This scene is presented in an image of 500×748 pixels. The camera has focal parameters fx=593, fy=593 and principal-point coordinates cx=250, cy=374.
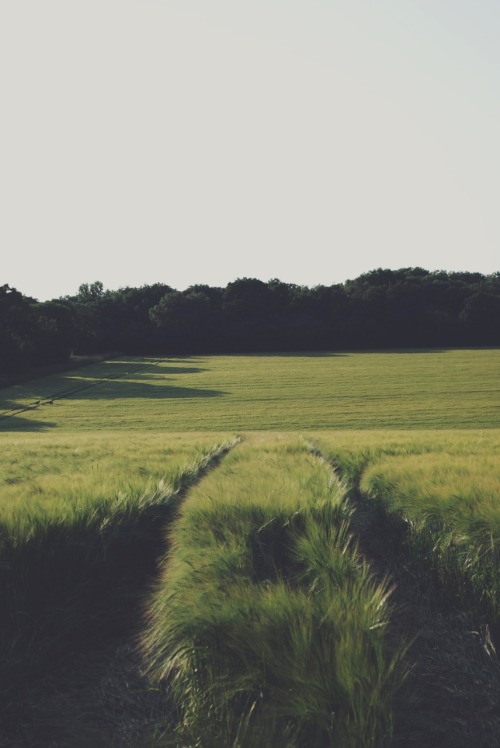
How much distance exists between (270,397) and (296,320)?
172 ft

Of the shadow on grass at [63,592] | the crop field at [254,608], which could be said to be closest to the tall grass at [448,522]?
the crop field at [254,608]

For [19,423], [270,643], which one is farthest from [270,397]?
[270,643]

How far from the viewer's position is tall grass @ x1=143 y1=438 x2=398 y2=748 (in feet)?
9.26

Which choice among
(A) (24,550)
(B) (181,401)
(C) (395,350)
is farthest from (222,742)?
(C) (395,350)

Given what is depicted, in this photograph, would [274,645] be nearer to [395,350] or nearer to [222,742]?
[222,742]

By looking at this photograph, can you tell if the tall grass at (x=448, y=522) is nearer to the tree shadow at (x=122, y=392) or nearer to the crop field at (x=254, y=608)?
the crop field at (x=254, y=608)

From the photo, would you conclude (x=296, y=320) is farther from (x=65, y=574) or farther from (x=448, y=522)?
(x=65, y=574)

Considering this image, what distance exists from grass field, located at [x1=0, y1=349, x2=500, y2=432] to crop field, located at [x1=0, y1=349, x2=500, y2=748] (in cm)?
2183

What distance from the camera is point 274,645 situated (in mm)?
3227

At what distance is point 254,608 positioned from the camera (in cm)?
346

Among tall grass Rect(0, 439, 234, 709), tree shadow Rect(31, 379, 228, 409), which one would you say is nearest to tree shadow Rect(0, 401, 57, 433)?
tree shadow Rect(31, 379, 228, 409)

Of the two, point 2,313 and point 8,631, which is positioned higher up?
point 2,313

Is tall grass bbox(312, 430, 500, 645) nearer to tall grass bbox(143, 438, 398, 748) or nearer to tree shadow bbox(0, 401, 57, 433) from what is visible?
tall grass bbox(143, 438, 398, 748)

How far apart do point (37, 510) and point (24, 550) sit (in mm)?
503
